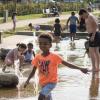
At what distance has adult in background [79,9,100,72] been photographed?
38.5ft

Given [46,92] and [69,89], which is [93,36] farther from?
[46,92]

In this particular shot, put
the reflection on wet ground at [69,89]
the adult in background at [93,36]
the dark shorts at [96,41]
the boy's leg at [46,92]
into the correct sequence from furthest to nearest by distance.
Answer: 1. the dark shorts at [96,41]
2. the adult in background at [93,36]
3. the reflection on wet ground at [69,89]
4. the boy's leg at [46,92]

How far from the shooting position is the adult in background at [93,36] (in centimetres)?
1173

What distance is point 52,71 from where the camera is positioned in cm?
678

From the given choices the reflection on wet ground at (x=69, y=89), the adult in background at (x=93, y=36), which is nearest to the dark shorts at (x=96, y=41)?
the adult in background at (x=93, y=36)

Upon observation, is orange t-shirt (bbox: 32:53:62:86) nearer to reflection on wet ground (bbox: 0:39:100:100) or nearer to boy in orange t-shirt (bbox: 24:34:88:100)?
boy in orange t-shirt (bbox: 24:34:88:100)

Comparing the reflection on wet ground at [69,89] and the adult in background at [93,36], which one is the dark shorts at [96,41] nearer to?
the adult in background at [93,36]

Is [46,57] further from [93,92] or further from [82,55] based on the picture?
[82,55]

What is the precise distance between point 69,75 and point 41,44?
17.0 feet

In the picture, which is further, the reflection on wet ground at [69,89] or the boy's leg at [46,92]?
the reflection on wet ground at [69,89]

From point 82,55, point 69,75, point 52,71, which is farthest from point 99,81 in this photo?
point 82,55

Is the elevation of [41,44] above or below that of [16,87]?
above

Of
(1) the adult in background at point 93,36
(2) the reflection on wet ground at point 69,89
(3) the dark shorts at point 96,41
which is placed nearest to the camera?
(2) the reflection on wet ground at point 69,89

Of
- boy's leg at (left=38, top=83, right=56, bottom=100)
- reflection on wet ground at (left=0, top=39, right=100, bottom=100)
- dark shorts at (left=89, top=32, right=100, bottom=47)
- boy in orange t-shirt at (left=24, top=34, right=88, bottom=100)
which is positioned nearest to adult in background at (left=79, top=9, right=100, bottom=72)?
dark shorts at (left=89, top=32, right=100, bottom=47)
